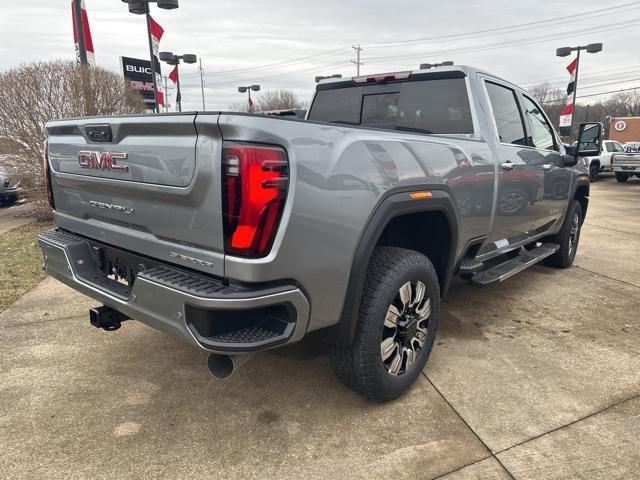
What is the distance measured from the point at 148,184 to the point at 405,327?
1.58 meters

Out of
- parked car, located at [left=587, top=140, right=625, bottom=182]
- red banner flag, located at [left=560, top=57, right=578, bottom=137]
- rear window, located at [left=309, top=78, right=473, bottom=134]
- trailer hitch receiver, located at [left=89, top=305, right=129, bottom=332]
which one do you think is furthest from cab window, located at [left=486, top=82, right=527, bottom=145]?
parked car, located at [left=587, top=140, right=625, bottom=182]

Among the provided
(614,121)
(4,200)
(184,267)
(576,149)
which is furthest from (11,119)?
(614,121)

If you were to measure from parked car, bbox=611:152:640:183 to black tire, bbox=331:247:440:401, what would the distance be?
62.6 feet

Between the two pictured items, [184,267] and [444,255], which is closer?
[184,267]

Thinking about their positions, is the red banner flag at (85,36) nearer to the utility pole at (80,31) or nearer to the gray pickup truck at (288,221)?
the utility pole at (80,31)

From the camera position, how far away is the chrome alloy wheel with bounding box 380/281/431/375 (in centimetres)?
266

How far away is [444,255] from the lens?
10.2 feet

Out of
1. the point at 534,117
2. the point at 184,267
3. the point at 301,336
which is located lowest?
the point at 301,336

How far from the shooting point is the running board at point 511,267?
3.64m

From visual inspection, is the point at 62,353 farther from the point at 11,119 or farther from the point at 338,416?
the point at 11,119

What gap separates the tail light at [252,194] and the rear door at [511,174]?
222 cm

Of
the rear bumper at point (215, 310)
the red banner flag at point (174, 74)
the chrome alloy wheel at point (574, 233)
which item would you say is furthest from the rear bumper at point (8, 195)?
the chrome alloy wheel at point (574, 233)

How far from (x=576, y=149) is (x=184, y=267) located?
15.0 ft

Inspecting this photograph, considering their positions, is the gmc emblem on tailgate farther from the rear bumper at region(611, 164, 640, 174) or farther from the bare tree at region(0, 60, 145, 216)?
the rear bumper at region(611, 164, 640, 174)
